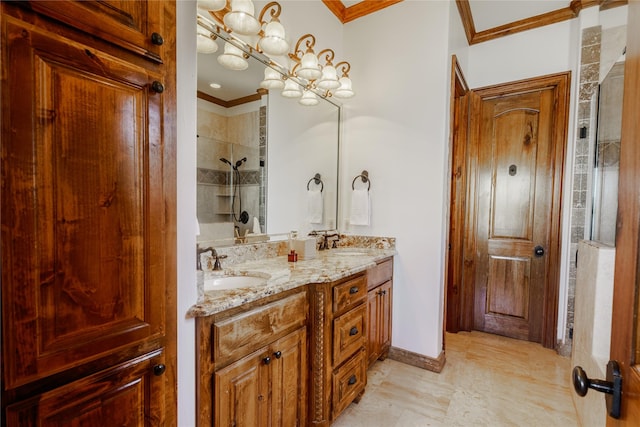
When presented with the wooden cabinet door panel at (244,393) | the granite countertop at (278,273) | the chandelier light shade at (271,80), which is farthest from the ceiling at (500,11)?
the wooden cabinet door panel at (244,393)

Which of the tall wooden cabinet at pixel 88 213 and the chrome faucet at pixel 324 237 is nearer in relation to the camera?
the tall wooden cabinet at pixel 88 213

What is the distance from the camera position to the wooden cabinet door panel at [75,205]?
617 mm

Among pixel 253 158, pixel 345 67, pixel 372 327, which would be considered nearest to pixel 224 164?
pixel 253 158

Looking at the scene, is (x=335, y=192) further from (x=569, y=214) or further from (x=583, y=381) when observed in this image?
(x=583, y=381)

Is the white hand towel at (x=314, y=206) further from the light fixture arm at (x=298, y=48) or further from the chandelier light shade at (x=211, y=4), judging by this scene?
the chandelier light shade at (x=211, y=4)

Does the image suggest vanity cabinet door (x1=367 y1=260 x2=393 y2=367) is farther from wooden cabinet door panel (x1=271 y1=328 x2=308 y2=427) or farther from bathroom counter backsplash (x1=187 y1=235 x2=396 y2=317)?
wooden cabinet door panel (x1=271 y1=328 x2=308 y2=427)

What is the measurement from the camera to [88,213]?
0.73m

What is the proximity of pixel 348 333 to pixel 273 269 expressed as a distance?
58cm

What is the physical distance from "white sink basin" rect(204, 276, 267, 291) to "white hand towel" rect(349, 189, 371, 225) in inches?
50.6

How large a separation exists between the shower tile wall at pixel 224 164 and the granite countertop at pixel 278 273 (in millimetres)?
309

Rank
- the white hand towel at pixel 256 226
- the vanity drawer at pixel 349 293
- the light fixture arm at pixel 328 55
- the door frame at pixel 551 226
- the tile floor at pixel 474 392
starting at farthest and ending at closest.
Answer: the door frame at pixel 551 226, the light fixture arm at pixel 328 55, the white hand towel at pixel 256 226, the tile floor at pixel 474 392, the vanity drawer at pixel 349 293

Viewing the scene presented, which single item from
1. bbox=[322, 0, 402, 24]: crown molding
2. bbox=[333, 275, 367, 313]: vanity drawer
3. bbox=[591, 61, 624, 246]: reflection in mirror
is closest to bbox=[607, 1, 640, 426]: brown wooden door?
bbox=[591, 61, 624, 246]: reflection in mirror

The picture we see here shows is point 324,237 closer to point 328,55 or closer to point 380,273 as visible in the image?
point 380,273

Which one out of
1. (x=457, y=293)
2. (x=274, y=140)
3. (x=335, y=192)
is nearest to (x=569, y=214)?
(x=457, y=293)
